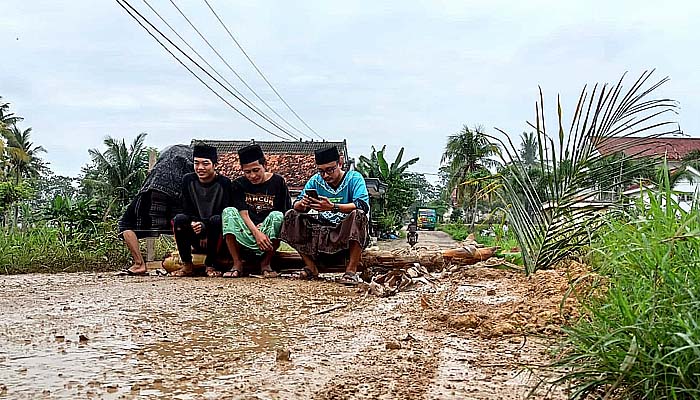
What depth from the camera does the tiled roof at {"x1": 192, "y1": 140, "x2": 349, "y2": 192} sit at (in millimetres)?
21095

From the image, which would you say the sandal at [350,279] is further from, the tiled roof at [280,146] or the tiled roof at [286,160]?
the tiled roof at [280,146]

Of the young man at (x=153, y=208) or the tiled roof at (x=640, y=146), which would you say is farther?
the young man at (x=153, y=208)

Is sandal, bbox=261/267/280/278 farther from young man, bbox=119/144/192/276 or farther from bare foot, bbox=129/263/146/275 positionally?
bare foot, bbox=129/263/146/275

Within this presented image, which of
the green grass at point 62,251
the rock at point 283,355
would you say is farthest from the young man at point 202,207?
the rock at point 283,355

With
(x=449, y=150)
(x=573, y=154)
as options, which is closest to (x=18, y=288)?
(x=573, y=154)

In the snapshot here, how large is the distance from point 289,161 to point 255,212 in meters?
17.0

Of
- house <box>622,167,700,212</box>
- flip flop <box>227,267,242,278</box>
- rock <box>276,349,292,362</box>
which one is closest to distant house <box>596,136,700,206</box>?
house <box>622,167,700,212</box>

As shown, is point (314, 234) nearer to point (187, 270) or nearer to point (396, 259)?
point (396, 259)

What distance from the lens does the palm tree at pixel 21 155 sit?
29344mm

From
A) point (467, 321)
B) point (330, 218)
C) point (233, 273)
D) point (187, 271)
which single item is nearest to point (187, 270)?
point (187, 271)

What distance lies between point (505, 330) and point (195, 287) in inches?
118

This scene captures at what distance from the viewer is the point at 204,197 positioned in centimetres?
660

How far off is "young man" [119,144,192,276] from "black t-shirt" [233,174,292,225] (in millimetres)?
778

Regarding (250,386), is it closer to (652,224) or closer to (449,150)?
(652,224)
